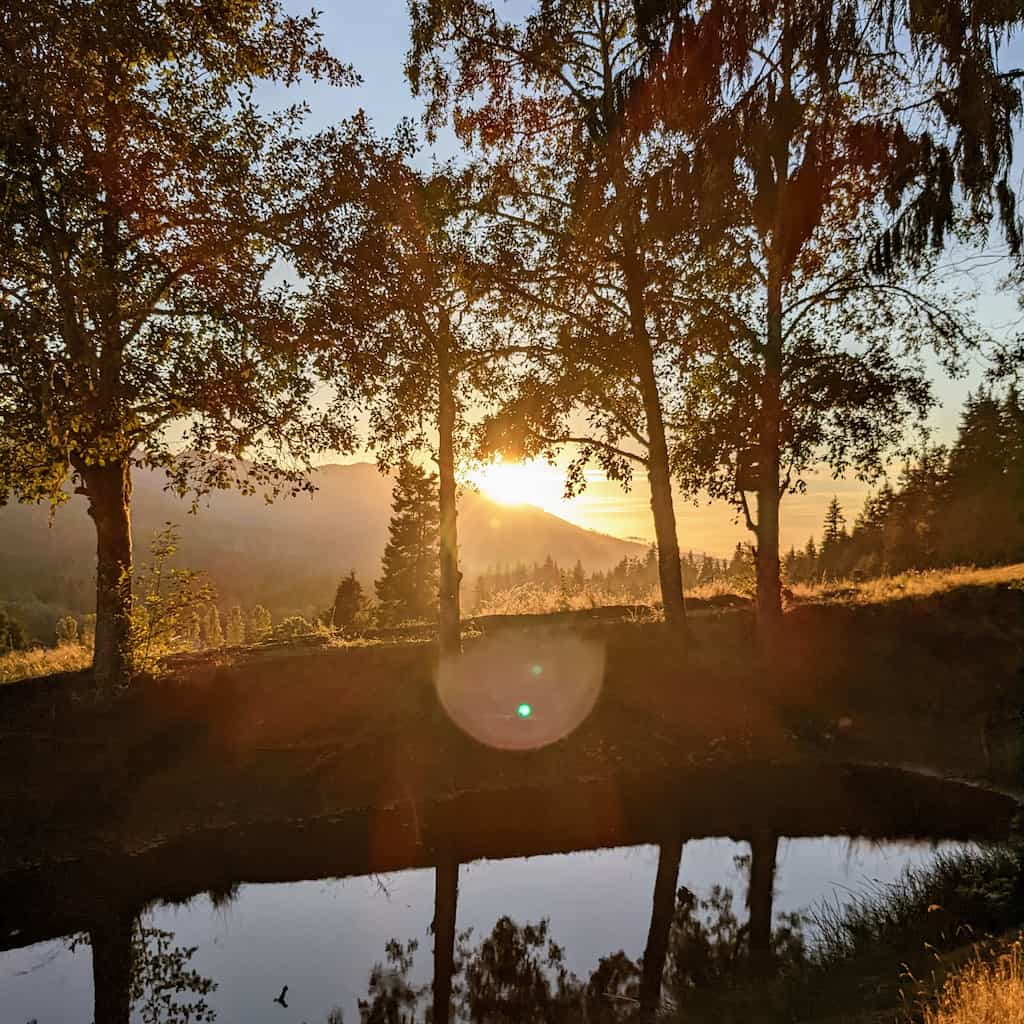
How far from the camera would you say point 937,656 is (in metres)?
15.4

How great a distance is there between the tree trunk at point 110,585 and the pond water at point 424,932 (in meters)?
5.21

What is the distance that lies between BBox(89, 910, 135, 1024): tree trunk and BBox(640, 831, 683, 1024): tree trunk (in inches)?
223

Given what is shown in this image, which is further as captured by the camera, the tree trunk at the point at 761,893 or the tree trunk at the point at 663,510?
the tree trunk at the point at 663,510

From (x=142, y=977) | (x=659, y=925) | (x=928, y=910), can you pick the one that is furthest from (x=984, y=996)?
(x=142, y=977)

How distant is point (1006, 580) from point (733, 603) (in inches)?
254

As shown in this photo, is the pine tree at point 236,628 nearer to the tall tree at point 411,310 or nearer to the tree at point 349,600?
the tree at point 349,600

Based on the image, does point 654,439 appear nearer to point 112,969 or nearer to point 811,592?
point 811,592

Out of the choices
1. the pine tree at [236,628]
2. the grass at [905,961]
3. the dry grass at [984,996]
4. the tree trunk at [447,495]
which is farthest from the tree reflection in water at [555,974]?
the pine tree at [236,628]

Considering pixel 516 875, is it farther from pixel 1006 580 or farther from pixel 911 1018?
pixel 1006 580

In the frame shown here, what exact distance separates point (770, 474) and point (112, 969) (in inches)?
530

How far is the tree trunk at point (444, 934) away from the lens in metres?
7.58

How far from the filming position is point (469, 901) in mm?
9734

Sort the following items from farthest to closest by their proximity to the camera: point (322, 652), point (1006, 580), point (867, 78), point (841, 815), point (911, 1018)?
point (1006, 580), point (322, 652), point (867, 78), point (841, 815), point (911, 1018)

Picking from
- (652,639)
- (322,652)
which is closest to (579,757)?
(652,639)
